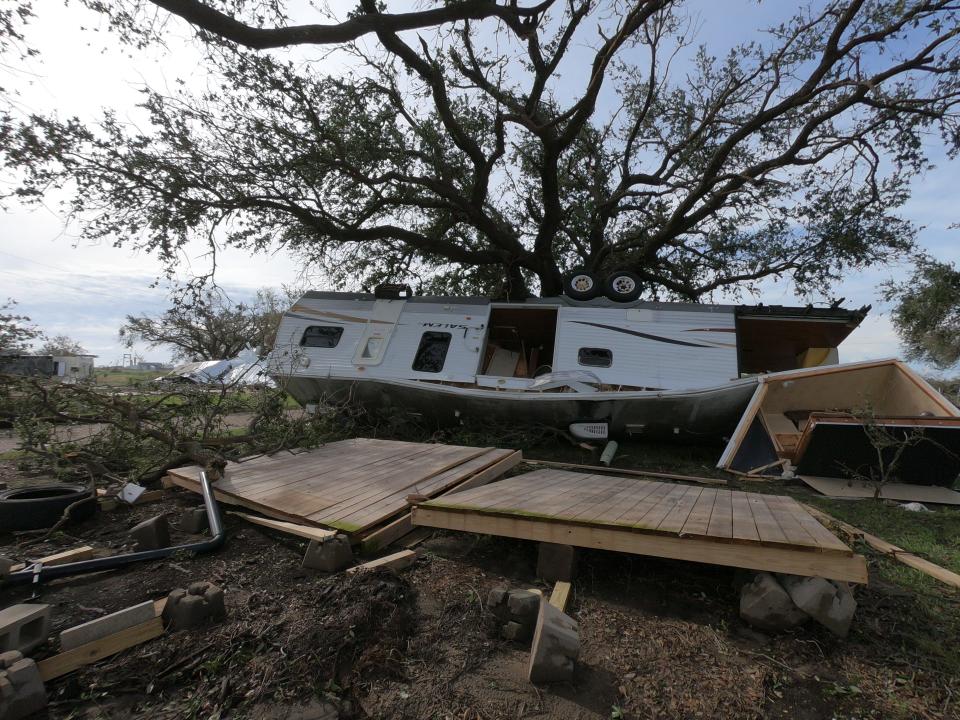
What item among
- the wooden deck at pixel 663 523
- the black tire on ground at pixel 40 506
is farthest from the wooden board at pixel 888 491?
the black tire on ground at pixel 40 506

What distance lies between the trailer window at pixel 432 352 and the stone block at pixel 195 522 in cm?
601

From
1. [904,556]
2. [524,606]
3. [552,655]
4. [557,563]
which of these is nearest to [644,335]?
[904,556]

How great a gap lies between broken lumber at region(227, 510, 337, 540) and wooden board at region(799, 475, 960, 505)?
22.8 ft

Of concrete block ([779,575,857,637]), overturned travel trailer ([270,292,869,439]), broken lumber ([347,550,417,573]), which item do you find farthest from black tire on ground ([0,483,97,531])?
concrete block ([779,575,857,637])

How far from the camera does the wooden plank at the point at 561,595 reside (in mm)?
3076

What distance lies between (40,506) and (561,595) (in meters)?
4.71

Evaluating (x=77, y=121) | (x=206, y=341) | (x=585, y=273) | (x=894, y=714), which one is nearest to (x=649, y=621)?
(x=894, y=714)

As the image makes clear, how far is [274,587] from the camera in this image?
3.32m

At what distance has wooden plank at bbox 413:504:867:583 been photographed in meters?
2.77

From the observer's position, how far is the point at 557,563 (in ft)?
11.5

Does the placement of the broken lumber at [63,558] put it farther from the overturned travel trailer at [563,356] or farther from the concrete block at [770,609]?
the overturned travel trailer at [563,356]

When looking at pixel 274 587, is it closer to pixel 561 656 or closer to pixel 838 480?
pixel 561 656

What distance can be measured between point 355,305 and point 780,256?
12918 millimetres

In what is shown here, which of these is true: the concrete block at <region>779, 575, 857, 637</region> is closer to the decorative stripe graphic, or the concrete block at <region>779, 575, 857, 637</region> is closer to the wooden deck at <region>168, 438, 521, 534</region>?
the wooden deck at <region>168, 438, 521, 534</region>
